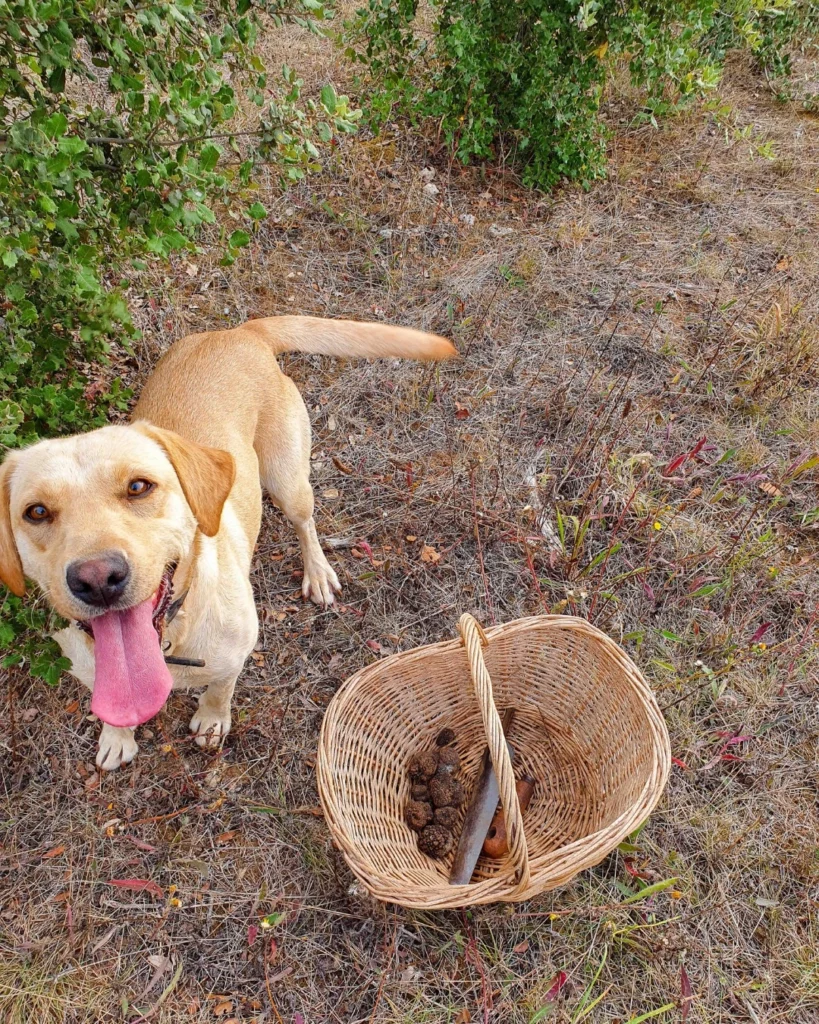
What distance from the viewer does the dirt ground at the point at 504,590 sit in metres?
2.33

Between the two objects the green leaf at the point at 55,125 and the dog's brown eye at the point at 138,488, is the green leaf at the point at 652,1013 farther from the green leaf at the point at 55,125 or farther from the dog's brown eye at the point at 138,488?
the green leaf at the point at 55,125

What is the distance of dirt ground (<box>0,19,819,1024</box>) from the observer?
7.63ft

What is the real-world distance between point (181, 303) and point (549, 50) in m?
2.82

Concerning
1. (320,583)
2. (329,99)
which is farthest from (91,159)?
(320,583)

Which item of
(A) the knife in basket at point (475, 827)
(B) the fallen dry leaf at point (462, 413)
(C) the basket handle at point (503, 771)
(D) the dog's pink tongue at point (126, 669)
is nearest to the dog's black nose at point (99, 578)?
(D) the dog's pink tongue at point (126, 669)

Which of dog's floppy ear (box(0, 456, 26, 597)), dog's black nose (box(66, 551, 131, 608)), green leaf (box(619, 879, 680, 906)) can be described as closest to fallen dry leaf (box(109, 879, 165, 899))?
dog's floppy ear (box(0, 456, 26, 597))

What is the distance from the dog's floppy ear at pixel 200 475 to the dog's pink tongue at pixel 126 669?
31 cm

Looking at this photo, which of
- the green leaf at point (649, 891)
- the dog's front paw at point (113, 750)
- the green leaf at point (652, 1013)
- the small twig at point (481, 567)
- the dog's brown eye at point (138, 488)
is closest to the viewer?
the dog's brown eye at point (138, 488)

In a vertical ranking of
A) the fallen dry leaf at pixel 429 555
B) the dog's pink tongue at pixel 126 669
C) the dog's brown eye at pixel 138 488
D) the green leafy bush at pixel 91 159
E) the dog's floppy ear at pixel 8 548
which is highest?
the green leafy bush at pixel 91 159

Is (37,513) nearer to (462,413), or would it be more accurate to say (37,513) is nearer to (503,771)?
(503,771)

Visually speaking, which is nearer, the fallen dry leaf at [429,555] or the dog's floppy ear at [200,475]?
the dog's floppy ear at [200,475]

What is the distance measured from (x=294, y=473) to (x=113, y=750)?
1.37 m

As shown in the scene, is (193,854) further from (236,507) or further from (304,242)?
(304,242)

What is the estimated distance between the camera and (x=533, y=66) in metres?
4.48
